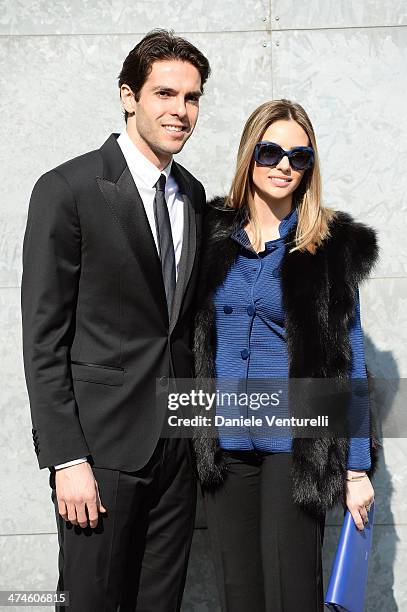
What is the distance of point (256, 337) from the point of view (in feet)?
9.32

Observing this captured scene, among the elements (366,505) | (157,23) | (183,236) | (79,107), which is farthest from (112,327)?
(157,23)

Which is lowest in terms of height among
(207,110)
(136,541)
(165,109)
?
(136,541)

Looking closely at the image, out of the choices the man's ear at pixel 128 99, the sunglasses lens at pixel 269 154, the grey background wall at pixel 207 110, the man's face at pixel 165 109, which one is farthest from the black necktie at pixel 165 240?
the grey background wall at pixel 207 110

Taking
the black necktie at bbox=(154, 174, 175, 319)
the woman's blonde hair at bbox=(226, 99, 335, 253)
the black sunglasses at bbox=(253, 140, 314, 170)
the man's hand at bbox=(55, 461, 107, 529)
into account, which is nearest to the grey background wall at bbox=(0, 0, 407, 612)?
the woman's blonde hair at bbox=(226, 99, 335, 253)

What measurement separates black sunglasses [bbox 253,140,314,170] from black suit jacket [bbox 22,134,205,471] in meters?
0.48

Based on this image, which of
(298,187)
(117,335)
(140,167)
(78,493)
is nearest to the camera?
(78,493)

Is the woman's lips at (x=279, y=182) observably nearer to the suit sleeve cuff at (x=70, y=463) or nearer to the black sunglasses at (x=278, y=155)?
the black sunglasses at (x=278, y=155)

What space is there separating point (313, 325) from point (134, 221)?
70 cm

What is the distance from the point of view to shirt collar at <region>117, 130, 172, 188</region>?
279 cm

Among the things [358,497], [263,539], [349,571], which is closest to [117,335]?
[263,539]

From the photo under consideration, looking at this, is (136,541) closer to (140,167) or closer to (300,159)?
(140,167)

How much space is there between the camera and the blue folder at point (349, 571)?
9.21 ft

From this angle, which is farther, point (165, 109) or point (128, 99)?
point (128, 99)

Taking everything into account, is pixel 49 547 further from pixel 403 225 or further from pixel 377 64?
pixel 377 64
